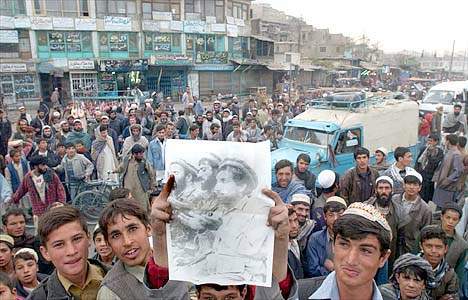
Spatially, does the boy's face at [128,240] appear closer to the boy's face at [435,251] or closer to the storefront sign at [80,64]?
the boy's face at [435,251]

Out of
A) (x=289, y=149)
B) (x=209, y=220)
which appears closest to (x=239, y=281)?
(x=209, y=220)

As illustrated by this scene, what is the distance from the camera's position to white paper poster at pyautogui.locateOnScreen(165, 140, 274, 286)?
1570mm

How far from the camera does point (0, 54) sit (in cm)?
2514

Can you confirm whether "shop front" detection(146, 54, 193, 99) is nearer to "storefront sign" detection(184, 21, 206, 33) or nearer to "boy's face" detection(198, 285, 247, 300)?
"storefront sign" detection(184, 21, 206, 33)

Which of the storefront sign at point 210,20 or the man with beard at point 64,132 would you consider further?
the storefront sign at point 210,20

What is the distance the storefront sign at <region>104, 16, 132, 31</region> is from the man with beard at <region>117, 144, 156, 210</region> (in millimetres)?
24239

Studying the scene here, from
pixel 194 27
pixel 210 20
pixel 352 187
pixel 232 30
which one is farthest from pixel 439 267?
pixel 232 30

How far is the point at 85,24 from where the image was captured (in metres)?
27.4

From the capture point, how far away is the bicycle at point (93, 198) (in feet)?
25.2

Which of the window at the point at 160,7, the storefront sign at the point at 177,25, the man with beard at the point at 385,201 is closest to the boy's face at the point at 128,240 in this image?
the man with beard at the point at 385,201

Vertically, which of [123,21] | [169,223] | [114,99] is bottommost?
[114,99]

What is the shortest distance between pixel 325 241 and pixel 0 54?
27129 millimetres

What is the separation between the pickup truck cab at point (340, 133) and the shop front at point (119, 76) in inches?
781

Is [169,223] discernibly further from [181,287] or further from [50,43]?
[50,43]
